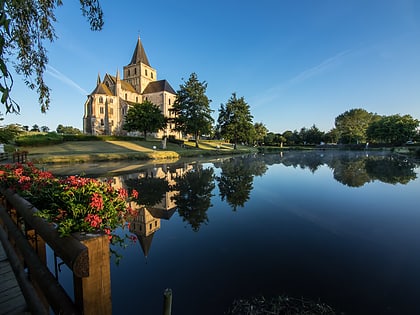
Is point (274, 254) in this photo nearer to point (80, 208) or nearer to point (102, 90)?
point (80, 208)

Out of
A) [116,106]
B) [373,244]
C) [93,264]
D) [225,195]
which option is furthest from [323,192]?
[116,106]

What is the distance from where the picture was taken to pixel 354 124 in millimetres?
78000

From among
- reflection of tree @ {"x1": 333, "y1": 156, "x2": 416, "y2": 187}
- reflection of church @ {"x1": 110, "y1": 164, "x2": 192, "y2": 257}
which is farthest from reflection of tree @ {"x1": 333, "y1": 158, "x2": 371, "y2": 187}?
reflection of church @ {"x1": 110, "y1": 164, "x2": 192, "y2": 257}

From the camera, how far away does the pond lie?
2.84 m

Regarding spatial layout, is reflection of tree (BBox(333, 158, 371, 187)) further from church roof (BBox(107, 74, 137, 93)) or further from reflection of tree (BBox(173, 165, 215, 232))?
church roof (BBox(107, 74, 137, 93))

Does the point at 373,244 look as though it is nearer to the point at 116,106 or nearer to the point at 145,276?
the point at 145,276

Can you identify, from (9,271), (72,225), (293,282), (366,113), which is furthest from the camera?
(366,113)

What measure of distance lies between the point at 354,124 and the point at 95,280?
9666 cm

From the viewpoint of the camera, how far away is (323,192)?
940cm

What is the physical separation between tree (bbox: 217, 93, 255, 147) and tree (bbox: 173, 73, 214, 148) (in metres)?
A: 8.46

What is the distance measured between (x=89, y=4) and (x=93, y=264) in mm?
4893

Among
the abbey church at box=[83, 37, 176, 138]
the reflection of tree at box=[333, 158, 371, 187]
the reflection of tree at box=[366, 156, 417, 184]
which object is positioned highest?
the abbey church at box=[83, 37, 176, 138]

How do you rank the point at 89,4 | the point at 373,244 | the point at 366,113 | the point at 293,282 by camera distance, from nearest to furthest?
the point at 293,282, the point at 89,4, the point at 373,244, the point at 366,113

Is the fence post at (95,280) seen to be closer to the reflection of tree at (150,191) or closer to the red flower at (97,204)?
the red flower at (97,204)
